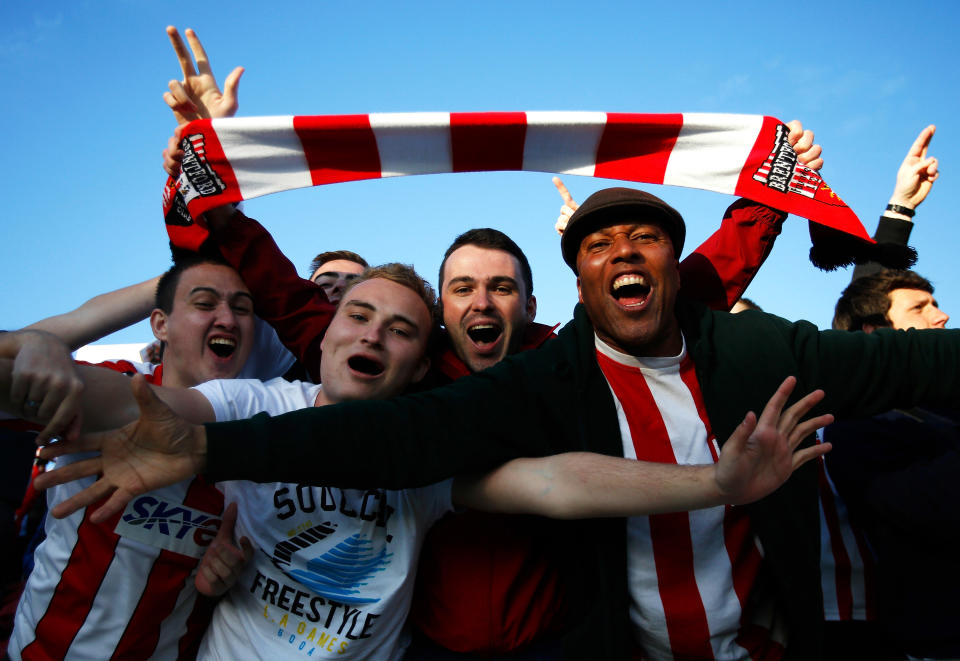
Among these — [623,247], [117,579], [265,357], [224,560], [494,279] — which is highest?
[623,247]

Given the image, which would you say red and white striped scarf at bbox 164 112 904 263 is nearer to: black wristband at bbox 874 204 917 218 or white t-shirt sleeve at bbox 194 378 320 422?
black wristband at bbox 874 204 917 218

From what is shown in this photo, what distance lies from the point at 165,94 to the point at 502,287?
1.68 m

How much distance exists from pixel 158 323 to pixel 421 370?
116 centimetres

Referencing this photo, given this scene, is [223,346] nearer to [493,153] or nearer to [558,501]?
[493,153]

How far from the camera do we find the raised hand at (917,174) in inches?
105

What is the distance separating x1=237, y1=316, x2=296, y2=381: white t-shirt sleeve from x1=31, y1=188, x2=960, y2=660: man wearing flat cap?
4.29 feet

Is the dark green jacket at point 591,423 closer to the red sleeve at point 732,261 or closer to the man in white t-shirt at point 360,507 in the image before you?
the man in white t-shirt at point 360,507

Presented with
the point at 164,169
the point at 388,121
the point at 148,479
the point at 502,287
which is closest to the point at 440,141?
the point at 388,121

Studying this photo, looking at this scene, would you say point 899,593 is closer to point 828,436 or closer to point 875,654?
point 875,654

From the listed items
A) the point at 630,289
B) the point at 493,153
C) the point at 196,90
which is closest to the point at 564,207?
the point at 493,153

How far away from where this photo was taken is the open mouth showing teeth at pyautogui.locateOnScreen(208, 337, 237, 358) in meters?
2.45

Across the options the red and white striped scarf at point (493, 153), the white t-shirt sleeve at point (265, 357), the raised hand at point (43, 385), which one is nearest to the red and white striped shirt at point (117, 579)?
the raised hand at point (43, 385)

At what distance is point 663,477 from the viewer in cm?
151

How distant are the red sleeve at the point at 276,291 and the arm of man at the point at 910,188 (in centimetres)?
233
